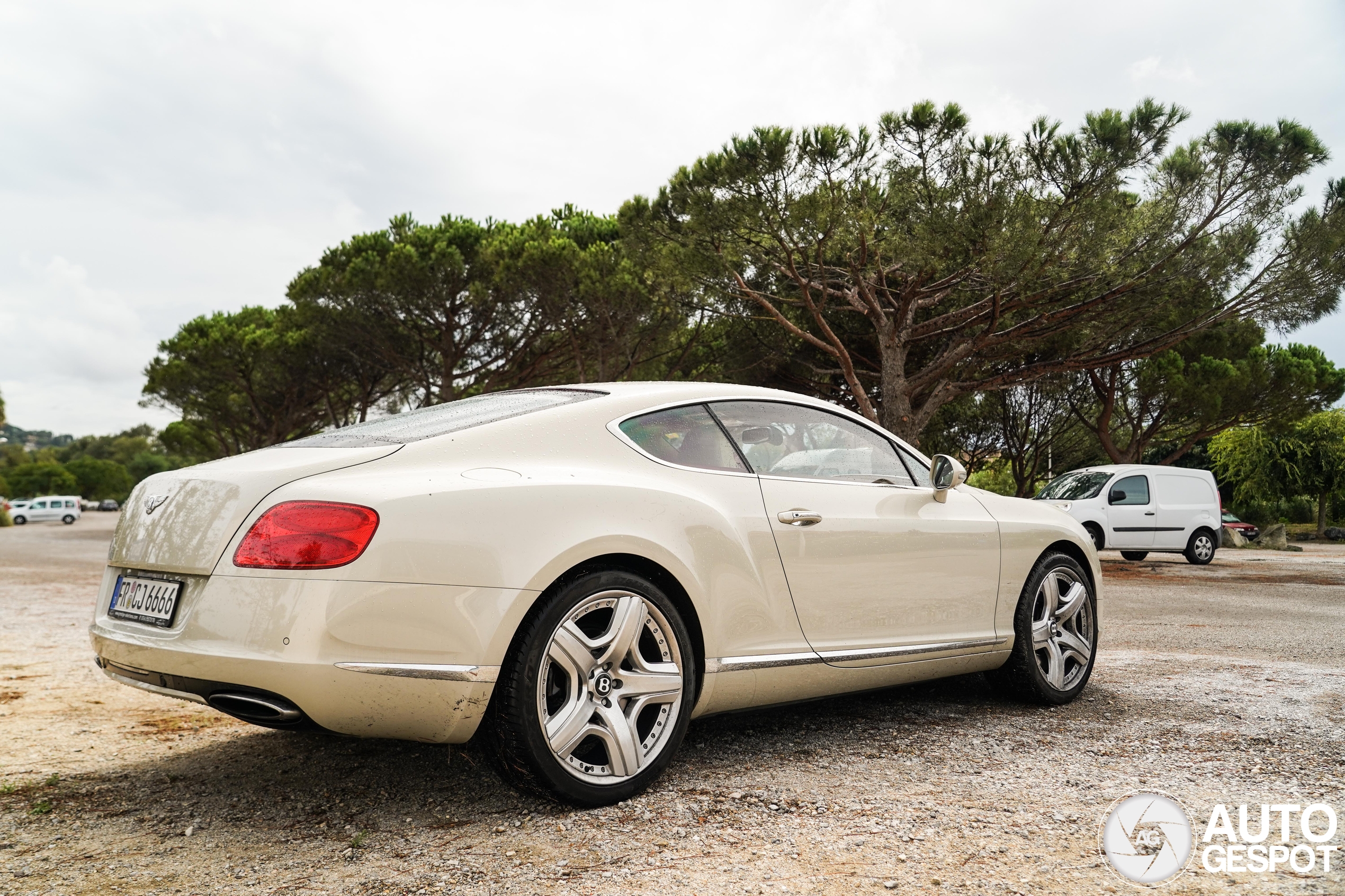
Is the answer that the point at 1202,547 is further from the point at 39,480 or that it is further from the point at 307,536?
the point at 39,480

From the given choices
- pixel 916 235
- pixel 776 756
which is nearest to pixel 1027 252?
pixel 916 235

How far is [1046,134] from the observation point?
48.1 ft

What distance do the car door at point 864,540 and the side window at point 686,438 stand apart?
7 cm

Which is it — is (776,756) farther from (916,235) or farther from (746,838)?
(916,235)

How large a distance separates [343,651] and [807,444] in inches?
78.3

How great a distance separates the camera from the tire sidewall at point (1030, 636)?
14.8 feet

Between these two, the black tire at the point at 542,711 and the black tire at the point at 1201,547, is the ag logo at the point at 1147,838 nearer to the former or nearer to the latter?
the black tire at the point at 542,711

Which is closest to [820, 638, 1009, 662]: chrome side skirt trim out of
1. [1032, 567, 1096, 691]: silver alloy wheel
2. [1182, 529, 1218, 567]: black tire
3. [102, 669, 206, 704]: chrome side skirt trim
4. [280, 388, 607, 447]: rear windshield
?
[1032, 567, 1096, 691]: silver alloy wheel

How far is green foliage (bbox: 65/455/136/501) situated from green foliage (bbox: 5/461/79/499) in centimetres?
318

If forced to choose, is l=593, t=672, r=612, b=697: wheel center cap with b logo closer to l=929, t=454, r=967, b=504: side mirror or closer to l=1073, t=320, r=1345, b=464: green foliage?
l=929, t=454, r=967, b=504: side mirror

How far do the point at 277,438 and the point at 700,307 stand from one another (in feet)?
76.6

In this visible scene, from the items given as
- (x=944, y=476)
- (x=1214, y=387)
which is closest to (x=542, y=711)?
(x=944, y=476)

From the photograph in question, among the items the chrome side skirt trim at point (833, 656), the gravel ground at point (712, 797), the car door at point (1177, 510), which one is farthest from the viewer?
the car door at point (1177, 510)

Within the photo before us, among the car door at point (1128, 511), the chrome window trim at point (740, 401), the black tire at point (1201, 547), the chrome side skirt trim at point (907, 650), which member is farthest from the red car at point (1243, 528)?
the chrome window trim at point (740, 401)
